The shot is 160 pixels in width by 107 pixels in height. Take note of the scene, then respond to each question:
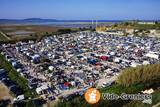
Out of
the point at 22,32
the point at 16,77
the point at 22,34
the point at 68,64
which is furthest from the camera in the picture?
the point at 22,32

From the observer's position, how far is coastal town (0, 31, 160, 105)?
108ft

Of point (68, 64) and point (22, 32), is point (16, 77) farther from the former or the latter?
point (22, 32)

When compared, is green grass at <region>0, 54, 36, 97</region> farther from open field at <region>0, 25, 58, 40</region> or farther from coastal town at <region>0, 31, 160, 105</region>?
open field at <region>0, 25, 58, 40</region>

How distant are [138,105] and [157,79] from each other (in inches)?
363

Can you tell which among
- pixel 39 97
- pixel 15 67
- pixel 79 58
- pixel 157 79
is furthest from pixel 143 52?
pixel 39 97

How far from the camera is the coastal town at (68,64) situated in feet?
108

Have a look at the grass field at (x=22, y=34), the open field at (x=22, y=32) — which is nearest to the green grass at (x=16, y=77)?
the grass field at (x=22, y=34)

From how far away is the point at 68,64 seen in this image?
4562 centimetres

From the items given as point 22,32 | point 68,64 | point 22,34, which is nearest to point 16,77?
point 68,64

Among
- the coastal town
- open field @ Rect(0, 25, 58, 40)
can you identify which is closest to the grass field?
open field @ Rect(0, 25, 58, 40)

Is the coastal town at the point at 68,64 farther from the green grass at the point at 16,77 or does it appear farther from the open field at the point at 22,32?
the open field at the point at 22,32

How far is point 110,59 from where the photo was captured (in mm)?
49094

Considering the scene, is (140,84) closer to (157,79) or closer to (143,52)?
(157,79)

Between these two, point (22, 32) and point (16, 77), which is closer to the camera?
point (16, 77)
